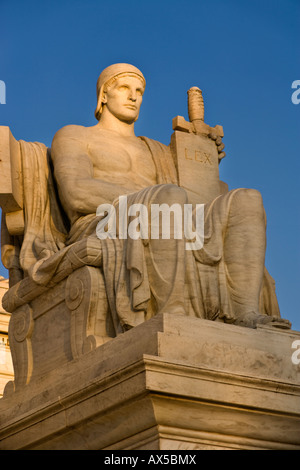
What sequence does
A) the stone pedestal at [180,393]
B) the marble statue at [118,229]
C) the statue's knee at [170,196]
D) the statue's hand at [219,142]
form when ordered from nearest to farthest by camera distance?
the stone pedestal at [180,393], the marble statue at [118,229], the statue's knee at [170,196], the statue's hand at [219,142]

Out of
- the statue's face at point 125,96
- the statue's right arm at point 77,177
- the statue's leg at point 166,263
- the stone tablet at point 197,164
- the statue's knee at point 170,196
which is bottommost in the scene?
the statue's leg at point 166,263

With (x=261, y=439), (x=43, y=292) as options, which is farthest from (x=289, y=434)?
(x=43, y=292)

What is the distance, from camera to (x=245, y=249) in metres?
8.15

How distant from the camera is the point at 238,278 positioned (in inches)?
319

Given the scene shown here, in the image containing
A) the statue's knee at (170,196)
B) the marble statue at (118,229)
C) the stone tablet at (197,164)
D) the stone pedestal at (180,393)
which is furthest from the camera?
the stone tablet at (197,164)

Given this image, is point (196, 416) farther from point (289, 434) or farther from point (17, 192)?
point (17, 192)

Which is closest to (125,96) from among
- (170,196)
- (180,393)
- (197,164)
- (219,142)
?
(197,164)

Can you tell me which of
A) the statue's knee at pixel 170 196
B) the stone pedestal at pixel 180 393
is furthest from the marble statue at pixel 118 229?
the stone pedestal at pixel 180 393

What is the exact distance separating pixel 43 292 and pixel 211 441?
7.89 feet

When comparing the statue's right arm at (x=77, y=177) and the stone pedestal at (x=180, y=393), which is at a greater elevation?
the statue's right arm at (x=77, y=177)

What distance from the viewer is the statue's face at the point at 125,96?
9625 mm

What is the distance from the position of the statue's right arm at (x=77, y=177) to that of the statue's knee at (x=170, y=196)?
88 centimetres

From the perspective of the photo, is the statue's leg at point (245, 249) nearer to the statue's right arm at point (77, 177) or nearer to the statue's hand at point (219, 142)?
the statue's right arm at point (77, 177)

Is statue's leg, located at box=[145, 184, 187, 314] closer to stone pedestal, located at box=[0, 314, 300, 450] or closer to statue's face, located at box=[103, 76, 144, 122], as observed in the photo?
stone pedestal, located at box=[0, 314, 300, 450]
